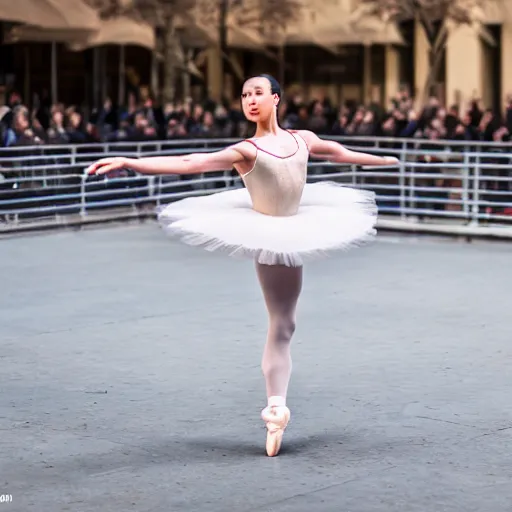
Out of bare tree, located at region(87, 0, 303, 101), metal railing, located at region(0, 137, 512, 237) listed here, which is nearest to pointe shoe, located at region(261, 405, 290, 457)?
metal railing, located at region(0, 137, 512, 237)

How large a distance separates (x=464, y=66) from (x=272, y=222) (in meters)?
26.9

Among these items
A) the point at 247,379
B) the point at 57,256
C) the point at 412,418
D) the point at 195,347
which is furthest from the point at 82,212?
the point at 412,418

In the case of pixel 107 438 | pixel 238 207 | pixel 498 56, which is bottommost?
pixel 107 438

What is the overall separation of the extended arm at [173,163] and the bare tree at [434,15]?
27151 mm

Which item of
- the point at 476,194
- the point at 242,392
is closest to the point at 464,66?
the point at 476,194

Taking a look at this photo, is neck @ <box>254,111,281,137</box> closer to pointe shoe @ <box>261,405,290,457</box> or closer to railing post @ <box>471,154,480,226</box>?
pointe shoe @ <box>261,405,290,457</box>

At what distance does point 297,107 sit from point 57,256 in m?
10.8

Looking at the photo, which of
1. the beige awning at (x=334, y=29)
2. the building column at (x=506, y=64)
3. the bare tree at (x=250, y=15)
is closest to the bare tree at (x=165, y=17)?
the bare tree at (x=250, y=15)

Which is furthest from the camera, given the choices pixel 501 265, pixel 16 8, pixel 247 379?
pixel 16 8

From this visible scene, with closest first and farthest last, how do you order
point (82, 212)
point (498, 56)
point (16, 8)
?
point (82, 212), point (16, 8), point (498, 56)

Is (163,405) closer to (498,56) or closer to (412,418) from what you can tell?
(412,418)

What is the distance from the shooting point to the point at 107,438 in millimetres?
7199

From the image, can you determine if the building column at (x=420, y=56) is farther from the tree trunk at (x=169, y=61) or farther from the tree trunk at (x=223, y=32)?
the tree trunk at (x=169, y=61)

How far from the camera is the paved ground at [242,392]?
6.21 m
